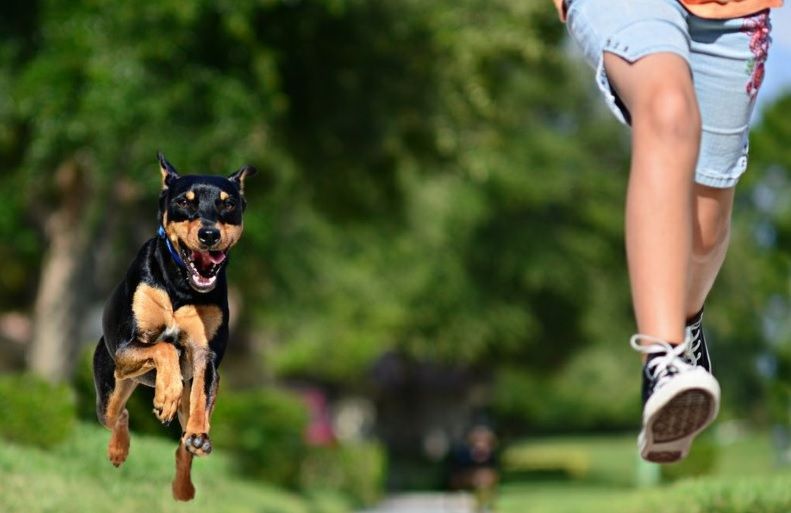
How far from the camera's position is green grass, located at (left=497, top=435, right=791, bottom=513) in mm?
8484

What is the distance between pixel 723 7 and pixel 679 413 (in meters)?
1.19

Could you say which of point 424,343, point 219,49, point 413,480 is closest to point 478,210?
point 424,343

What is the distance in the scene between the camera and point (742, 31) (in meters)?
4.36

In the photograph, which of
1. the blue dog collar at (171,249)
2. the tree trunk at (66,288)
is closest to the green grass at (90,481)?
the blue dog collar at (171,249)

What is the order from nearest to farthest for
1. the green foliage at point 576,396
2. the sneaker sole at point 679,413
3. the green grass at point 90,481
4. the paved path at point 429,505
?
the sneaker sole at point 679,413 < the green grass at point 90,481 < the paved path at point 429,505 < the green foliage at point 576,396

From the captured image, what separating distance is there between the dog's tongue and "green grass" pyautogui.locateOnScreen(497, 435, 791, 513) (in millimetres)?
4590

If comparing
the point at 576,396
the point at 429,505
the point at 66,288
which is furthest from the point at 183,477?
the point at 576,396

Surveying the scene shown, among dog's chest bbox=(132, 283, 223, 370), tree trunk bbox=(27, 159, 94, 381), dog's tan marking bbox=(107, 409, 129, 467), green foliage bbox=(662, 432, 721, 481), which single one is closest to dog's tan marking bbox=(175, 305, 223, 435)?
dog's chest bbox=(132, 283, 223, 370)

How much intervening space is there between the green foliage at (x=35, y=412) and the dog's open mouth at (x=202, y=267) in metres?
7.46

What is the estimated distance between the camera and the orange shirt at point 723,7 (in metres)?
4.25

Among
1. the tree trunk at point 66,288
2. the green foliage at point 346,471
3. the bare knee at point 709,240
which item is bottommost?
the bare knee at point 709,240

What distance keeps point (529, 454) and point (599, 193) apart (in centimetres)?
2506

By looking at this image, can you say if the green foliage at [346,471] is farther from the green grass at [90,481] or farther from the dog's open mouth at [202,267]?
the dog's open mouth at [202,267]

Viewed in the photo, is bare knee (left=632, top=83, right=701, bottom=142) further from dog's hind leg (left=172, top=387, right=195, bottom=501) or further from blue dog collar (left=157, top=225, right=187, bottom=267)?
dog's hind leg (left=172, top=387, right=195, bottom=501)
